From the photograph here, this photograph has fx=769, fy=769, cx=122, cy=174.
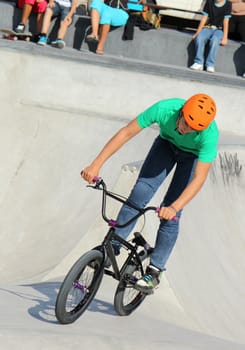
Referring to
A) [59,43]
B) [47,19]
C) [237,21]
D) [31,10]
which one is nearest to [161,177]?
[59,43]

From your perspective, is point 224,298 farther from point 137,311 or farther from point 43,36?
point 43,36

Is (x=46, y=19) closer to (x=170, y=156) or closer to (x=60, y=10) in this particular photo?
(x=60, y=10)

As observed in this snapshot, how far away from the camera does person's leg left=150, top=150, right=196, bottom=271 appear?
232 inches

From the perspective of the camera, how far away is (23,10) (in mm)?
13844

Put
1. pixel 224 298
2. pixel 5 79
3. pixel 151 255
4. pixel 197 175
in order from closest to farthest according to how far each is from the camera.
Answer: pixel 197 175 < pixel 151 255 < pixel 224 298 < pixel 5 79

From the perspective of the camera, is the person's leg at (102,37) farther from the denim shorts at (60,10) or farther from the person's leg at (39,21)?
the person's leg at (39,21)

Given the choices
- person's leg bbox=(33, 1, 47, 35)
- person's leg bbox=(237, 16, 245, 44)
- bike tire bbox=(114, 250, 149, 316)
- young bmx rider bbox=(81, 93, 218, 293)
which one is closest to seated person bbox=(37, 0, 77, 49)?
person's leg bbox=(33, 1, 47, 35)

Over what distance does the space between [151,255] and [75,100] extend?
7.01 meters

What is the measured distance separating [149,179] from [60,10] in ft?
27.6

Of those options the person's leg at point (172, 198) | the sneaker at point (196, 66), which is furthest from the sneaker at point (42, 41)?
the person's leg at point (172, 198)

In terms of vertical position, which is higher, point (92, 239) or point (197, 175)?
point (197, 175)

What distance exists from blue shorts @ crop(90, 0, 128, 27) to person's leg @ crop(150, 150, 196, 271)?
7.97 meters

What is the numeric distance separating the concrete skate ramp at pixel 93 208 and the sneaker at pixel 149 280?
297mm

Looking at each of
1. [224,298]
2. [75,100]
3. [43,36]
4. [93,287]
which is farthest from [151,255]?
[43,36]
